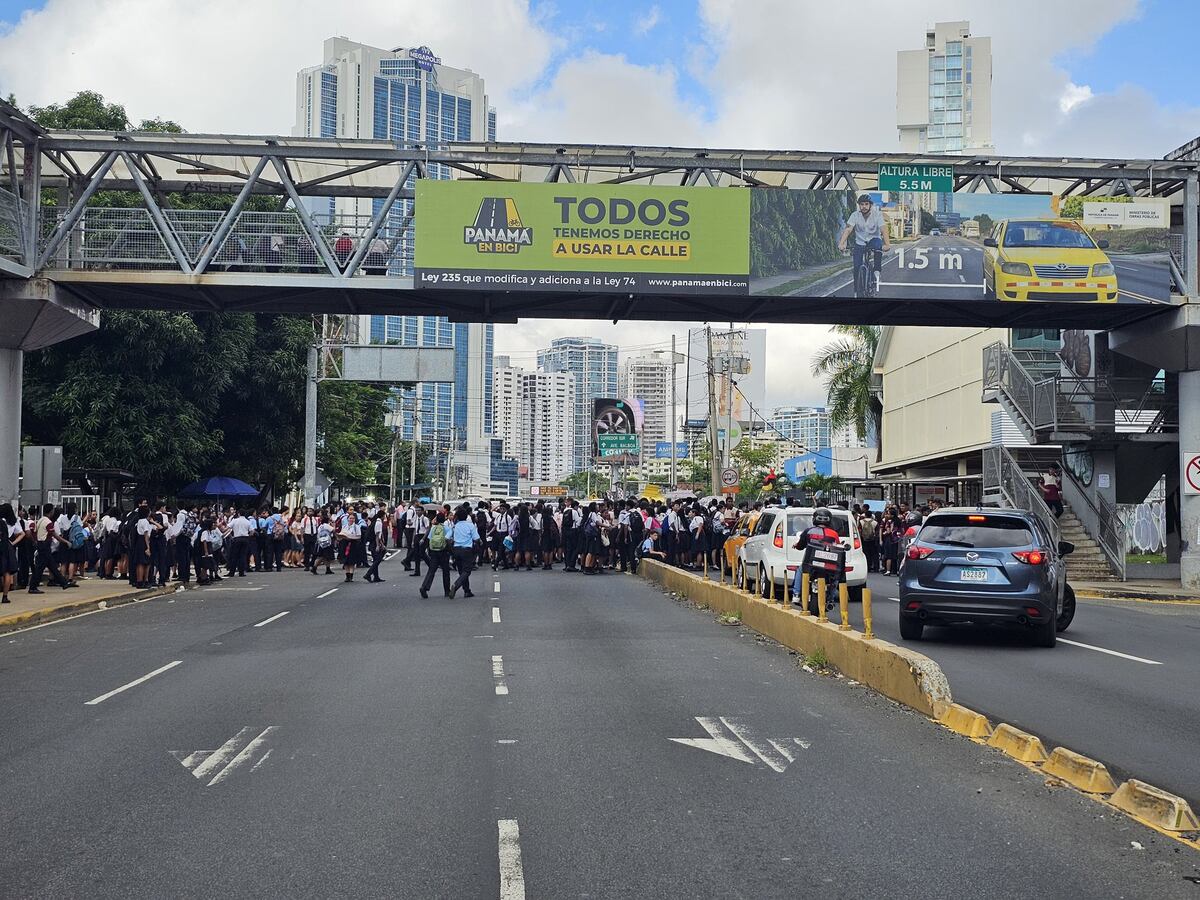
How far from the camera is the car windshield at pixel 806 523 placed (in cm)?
2112

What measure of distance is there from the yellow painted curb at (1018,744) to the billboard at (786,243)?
47.2 ft

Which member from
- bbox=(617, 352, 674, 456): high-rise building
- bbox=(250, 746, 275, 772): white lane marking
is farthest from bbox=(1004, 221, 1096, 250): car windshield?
bbox=(617, 352, 674, 456): high-rise building

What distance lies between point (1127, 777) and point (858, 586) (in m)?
13.8

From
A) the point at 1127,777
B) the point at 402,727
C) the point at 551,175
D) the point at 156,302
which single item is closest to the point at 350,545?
the point at 156,302

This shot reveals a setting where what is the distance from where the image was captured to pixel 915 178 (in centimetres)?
2241

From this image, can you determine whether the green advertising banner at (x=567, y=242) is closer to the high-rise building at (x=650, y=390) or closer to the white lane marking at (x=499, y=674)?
the white lane marking at (x=499, y=674)

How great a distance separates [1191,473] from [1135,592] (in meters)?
2.73

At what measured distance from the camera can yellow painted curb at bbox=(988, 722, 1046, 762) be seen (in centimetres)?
825

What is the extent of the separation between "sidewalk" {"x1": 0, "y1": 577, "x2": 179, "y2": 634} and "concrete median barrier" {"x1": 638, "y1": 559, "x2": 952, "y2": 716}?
10.6 m

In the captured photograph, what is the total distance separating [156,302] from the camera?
2322 cm

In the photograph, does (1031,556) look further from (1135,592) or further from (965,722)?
(1135,592)

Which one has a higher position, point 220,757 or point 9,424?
point 9,424

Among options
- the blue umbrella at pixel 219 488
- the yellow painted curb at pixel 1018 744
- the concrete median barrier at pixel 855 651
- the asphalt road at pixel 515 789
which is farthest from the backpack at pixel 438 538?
the blue umbrella at pixel 219 488

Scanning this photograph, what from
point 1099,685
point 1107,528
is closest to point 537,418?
point 1107,528
